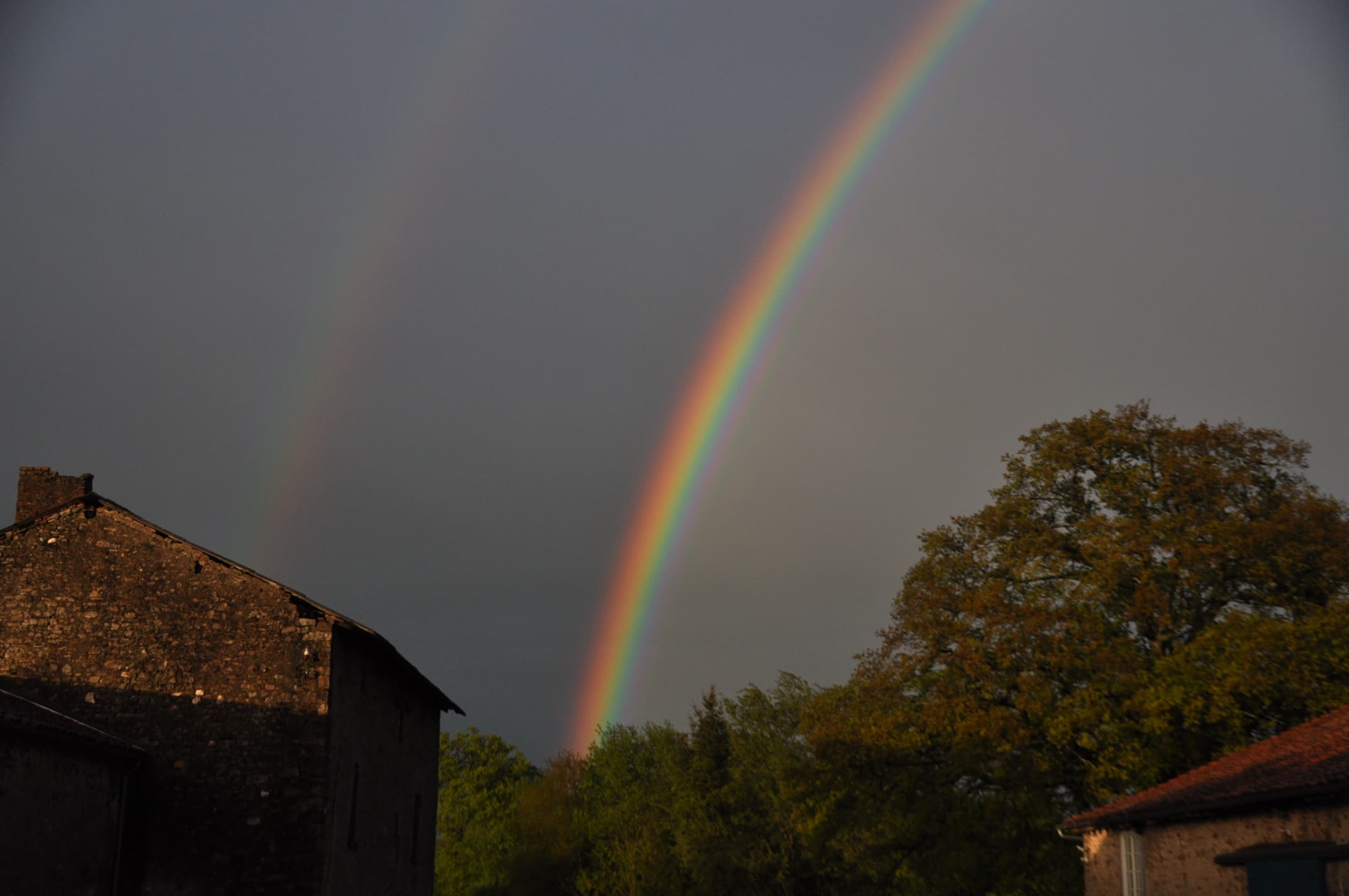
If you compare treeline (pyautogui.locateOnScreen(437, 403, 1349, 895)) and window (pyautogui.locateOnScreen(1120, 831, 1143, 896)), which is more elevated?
treeline (pyautogui.locateOnScreen(437, 403, 1349, 895))

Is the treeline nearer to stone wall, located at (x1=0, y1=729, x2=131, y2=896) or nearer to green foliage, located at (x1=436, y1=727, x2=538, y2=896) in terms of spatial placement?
stone wall, located at (x1=0, y1=729, x2=131, y2=896)

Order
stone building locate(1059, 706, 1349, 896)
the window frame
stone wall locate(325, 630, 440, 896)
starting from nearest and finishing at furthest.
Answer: stone building locate(1059, 706, 1349, 896), the window frame, stone wall locate(325, 630, 440, 896)

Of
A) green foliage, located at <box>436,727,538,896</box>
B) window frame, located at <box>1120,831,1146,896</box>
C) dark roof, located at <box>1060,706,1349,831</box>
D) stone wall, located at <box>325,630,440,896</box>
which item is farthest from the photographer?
green foliage, located at <box>436,727,538,896</box>

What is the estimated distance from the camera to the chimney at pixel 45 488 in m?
20.6

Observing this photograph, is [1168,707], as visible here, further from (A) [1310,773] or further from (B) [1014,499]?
(A) [1310,773]

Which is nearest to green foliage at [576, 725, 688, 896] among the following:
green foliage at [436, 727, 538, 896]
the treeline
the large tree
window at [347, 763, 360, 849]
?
green foliage at [436, 727, 538, 896]

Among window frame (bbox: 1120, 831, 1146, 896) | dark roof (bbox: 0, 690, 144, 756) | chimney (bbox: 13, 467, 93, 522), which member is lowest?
window frame (bbox: 1120, 831, 1146, 896)

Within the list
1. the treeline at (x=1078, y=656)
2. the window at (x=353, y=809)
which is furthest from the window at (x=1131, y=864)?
the window at (x=353, y=809)

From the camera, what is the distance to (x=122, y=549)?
62.7ft

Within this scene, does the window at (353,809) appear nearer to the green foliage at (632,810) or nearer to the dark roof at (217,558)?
the dark roof at (217,558)

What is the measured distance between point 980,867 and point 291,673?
50.1 feet

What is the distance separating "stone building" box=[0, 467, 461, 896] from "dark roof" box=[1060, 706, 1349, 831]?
1215 cm

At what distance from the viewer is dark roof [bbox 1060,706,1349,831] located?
13.6 metres

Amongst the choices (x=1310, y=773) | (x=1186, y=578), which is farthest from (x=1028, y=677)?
(x=1310, y=773)
